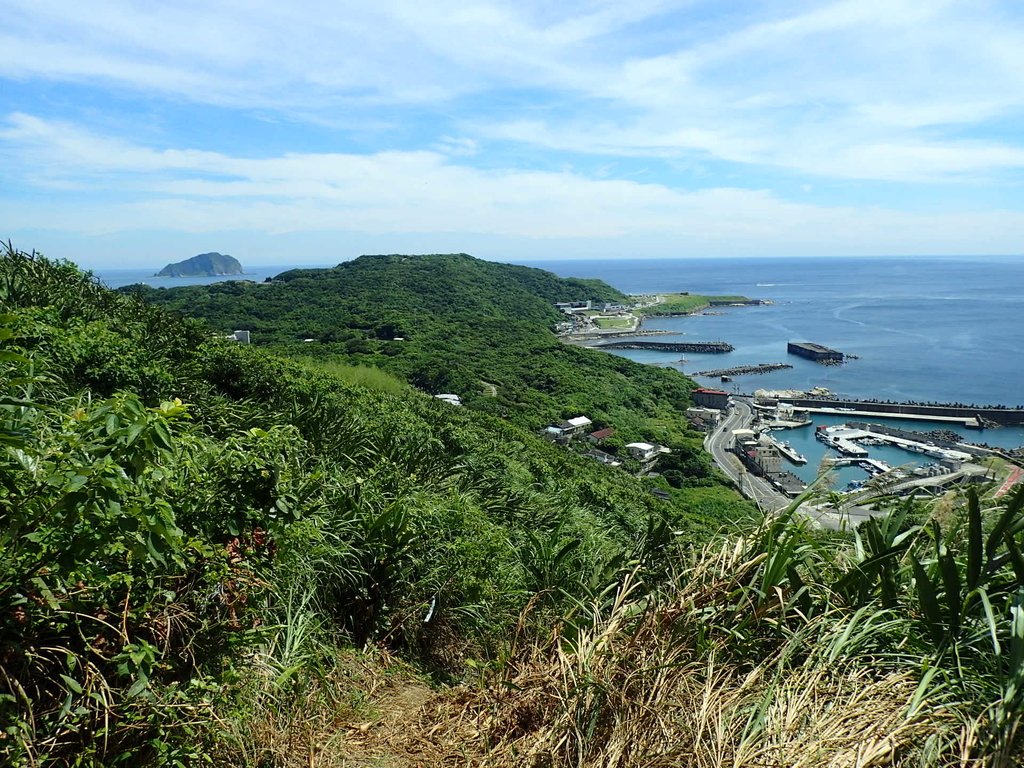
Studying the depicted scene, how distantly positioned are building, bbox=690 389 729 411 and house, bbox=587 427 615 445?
33.3 ft

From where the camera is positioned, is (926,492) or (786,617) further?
(926,492)

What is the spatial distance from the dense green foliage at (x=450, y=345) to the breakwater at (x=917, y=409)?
7.57 m

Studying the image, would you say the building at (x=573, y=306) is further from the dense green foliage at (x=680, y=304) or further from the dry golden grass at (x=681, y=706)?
the dry golden grass at (x=681, y=706)

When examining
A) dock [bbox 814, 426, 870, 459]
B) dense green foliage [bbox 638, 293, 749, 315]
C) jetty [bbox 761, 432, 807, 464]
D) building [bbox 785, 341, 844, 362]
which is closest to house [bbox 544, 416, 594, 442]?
jetty [bbox 761, 432, 807, 464]

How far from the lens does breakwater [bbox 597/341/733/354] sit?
5909 cm

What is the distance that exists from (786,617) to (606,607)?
607mm

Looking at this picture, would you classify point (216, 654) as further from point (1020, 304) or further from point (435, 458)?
point (1020, 304)

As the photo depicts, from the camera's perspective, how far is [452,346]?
40875 mm

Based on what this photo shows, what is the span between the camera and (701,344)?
60844 millimetres

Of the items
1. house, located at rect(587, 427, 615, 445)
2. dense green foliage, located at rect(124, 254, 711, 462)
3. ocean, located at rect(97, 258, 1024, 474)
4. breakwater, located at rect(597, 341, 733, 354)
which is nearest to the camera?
house, located at rect(587, 427, 615, 445)

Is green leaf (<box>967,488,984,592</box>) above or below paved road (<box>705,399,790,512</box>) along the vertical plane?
above

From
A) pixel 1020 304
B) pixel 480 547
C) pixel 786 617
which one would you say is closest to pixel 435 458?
pixel 480 547

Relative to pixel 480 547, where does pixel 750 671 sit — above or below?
above

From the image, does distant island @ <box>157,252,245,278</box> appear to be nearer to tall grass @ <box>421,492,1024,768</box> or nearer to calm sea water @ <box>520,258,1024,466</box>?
calm sea water @ <box>520,258,1024,466</box>
